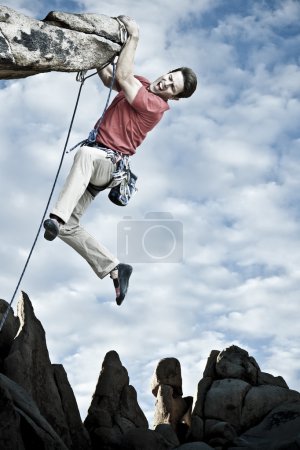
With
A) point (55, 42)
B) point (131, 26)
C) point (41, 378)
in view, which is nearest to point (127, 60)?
point (131, 26)

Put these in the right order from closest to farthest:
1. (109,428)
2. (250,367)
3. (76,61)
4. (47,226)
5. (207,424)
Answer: (47,226)
(76,61)
(109,428)
(207,424)
(250,367)

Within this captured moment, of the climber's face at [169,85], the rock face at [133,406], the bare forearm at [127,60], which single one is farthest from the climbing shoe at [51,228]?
the rock face at [133,406]

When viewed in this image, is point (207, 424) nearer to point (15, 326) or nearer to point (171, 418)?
point (171, 418)

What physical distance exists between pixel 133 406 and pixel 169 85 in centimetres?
1165

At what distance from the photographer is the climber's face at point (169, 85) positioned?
10000 millimetres

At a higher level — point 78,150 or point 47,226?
point 78,150

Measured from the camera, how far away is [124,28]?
10.1 metres

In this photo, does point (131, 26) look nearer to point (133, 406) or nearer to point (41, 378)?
point (41, 378)

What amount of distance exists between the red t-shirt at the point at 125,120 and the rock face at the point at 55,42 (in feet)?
2.30

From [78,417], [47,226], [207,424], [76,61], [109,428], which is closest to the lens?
[47,226]

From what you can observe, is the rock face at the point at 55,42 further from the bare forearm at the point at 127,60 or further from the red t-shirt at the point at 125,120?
the red t-shirt at the point at 125,120

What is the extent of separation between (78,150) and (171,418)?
13.8 meters

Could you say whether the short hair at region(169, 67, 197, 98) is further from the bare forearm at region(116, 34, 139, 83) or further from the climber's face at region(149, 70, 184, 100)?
the bare forearm at region(116, 34, 139, 83)

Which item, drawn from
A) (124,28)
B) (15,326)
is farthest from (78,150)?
(15,326)
